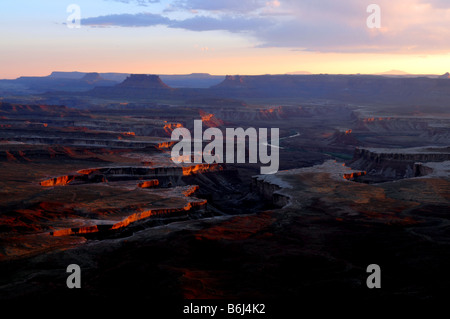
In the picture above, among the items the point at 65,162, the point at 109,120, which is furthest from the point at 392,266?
the point at 109,120

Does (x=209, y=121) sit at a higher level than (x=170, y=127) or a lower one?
higher

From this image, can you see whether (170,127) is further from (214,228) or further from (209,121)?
(214,228)

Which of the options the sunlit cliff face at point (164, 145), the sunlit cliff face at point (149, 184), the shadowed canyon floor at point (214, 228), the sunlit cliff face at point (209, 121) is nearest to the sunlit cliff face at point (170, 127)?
the sunlit cliff face at point (209, 121)

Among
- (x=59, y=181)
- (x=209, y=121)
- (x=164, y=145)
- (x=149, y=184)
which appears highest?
(x=209, y=121)

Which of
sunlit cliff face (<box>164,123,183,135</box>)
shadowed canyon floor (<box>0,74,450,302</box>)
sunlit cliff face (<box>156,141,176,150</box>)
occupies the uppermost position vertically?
sunlit cliff face (<box>164,123,183,135</box>)

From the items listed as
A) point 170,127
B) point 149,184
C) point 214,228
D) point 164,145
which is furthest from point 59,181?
point 170,127

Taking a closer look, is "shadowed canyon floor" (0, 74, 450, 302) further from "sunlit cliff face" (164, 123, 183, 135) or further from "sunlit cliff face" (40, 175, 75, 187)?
"sunlit cliff face" (164, 123, 183, 135)

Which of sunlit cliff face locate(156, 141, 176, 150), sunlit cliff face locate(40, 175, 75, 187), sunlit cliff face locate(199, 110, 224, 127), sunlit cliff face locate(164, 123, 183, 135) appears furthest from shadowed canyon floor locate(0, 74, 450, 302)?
sunlit cliff face locate(199, 110, 224, 127)

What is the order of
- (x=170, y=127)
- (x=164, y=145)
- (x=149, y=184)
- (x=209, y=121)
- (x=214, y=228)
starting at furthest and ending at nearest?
(x=209, y=121), (x=170, y=127), (x=164, y=145), (x=149, y=184), (x=214, y=228)

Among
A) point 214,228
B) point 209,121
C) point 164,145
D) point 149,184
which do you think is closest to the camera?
point 214,228

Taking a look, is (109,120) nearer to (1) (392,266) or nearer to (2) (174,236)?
(2) (174,236)
